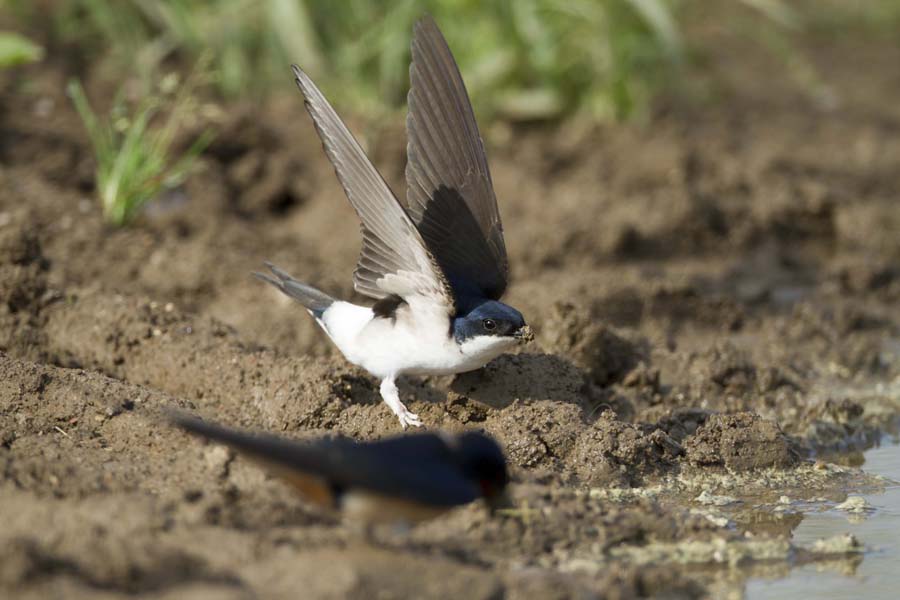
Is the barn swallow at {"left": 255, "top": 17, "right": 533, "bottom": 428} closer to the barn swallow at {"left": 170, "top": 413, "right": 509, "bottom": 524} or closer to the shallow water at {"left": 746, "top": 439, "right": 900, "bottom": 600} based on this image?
the barn swallow at {"left": 170, "top": 413, "right": 509, "bottom": 524}

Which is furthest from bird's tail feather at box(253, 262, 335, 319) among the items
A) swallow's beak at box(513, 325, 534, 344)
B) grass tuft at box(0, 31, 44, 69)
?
grass tuft at box(0, 31, 44, 69)

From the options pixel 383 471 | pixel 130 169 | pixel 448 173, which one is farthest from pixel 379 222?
pixel 130 169

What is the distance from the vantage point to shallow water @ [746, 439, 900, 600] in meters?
3.36

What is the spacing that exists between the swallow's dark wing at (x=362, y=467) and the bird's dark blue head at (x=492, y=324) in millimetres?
882

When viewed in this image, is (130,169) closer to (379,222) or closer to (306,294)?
(306,294)

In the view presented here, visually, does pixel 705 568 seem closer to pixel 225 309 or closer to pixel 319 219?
pixel 225 309

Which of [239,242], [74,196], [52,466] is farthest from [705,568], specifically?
[74,196]

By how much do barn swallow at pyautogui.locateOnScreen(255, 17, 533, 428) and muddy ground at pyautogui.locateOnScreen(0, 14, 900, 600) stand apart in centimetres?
26

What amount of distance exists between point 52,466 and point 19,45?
10.0 feet

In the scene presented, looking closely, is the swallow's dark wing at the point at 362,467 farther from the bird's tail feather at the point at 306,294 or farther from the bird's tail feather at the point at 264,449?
the bird's tail feather at the point at 306,294

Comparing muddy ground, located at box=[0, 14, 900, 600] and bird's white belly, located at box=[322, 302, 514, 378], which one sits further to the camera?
bird's white belly, located at box=[322, 302, 514, 378]

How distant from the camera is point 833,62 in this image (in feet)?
36.1

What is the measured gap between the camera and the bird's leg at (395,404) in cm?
413

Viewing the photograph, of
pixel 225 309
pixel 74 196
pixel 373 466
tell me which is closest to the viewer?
pixel 373 466
